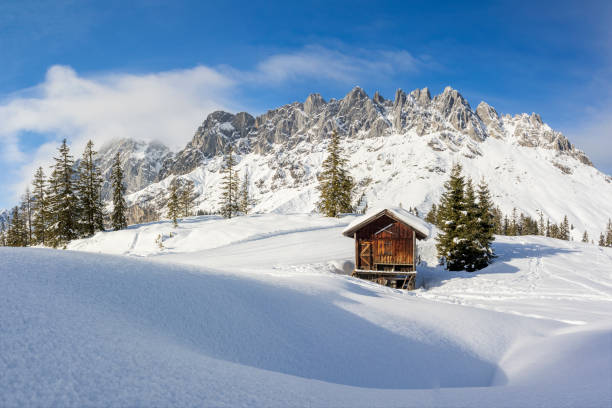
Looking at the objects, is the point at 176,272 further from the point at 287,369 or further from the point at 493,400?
the point at 493,400

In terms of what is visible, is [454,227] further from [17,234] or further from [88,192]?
[17,234]

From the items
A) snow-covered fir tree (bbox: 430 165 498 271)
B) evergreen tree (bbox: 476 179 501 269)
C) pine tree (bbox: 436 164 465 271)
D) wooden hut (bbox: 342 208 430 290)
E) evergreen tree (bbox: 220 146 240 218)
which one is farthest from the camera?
evergreen tree (bbox: 220 146 240 218)

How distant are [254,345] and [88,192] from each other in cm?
3777

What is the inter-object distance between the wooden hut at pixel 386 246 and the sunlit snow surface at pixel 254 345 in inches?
458

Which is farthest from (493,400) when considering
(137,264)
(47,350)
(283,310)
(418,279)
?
(418,279)

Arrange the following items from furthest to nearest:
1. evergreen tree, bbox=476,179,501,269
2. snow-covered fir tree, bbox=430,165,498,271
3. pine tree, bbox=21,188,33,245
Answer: pine tree, bbox=21,188,33,245, evergreen tree, bbox=476,179,501,269, snow-covered fir tree, bbox=430,165,498,271

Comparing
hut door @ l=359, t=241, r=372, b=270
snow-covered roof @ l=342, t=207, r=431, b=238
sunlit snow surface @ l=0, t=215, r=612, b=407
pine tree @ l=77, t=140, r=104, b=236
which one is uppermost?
pine tree @ l=77, t=140, r=104, b=236

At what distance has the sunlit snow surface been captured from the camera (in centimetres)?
Answer: 230

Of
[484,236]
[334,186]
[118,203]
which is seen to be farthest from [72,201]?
[484,236]

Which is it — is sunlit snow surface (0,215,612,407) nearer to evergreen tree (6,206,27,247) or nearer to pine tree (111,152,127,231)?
pine tree (111,152,127,231)

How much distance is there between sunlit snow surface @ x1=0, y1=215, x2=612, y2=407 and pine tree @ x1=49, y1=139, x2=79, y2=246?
3383 cm

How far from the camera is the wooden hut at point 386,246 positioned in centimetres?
2080

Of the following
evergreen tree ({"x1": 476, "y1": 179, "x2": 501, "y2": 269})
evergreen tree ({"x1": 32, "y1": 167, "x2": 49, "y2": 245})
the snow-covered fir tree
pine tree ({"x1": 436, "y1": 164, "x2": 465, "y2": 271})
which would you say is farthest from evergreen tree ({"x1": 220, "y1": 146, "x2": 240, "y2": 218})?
evergreen tree ({"x1": 476, "y1": 179, "x2": 501, "y2": 269})

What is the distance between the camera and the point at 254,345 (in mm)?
4188
